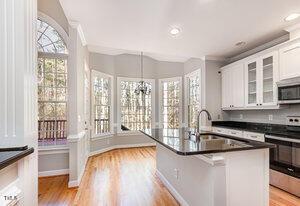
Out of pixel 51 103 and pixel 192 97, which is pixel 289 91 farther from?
pixel 51 103

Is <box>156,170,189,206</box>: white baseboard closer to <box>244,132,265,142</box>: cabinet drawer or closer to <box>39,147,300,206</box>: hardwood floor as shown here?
<box>39,147,300,206</box>: hardwood floor

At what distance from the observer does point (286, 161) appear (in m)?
2.74

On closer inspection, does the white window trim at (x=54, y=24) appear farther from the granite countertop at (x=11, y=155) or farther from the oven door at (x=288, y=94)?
the oven door at (x=288, y=94)

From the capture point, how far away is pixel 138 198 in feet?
8.63

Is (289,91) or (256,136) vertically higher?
(289,91)

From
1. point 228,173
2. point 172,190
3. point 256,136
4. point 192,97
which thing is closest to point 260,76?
point 256,136

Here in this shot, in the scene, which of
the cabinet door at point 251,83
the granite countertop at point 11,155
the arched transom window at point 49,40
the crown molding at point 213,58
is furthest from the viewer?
the crown molding at point 213,58

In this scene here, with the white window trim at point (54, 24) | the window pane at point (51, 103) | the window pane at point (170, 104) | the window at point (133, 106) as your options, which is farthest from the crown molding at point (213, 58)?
the window pane at point (51, 103)

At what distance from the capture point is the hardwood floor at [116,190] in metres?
2.52

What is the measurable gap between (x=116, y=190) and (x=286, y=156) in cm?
275

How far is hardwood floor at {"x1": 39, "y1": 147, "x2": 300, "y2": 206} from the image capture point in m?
2.52

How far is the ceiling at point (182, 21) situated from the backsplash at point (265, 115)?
58.8 inches

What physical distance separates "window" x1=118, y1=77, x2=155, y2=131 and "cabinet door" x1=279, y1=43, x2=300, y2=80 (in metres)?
4.05

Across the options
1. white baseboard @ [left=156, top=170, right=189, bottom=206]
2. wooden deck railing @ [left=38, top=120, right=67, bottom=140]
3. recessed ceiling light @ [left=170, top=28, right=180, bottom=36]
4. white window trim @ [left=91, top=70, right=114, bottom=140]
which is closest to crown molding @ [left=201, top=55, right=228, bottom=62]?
recessed ceiling light @ [left=170, top=28, right=180, bottom=36]
